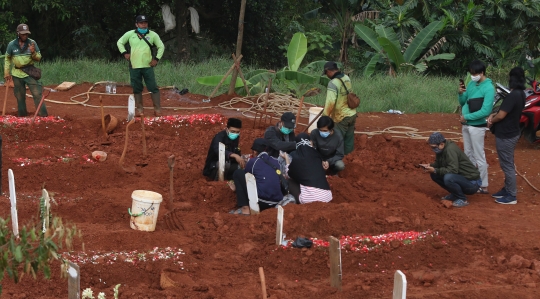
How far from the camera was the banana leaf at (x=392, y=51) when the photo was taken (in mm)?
17812

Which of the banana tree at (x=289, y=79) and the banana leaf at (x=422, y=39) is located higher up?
the banana leaf at (x=422, y=39)

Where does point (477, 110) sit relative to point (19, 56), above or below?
above

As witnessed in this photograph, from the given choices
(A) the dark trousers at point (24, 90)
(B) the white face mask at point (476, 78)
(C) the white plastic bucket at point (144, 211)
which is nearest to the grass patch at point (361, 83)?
(A) the dark trousers at point (24, 90)

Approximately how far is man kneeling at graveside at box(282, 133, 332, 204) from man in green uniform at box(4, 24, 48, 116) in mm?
5846

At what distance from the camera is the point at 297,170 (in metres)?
8.88

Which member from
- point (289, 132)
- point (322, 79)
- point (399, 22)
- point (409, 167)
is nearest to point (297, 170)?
point (289, 132)

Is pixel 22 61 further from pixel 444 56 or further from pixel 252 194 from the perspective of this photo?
pixel 444 56

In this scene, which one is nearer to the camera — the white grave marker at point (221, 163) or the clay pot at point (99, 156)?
the white grave marker at point (221, 163)

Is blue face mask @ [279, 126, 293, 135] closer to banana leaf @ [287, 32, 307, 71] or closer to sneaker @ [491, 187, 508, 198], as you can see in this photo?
sneaker @ [491, 187, 508, 198]

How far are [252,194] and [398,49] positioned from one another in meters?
10.9

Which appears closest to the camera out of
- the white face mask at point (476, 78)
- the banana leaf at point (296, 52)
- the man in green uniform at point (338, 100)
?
the white face mask at point (476, 78)

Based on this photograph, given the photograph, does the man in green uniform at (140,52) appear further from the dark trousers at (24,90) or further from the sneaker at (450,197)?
the sneaker at (450,197)

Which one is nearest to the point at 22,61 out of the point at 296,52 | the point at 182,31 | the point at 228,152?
the point at 228,152

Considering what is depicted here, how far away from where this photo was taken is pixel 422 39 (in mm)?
18609
